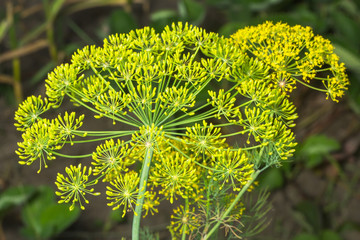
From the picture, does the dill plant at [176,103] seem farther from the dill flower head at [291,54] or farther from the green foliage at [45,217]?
the green foliage at [45,217]

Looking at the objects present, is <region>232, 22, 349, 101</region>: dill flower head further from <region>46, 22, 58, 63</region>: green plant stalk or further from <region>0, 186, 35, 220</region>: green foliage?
<region>46, 22, 58, 63</region>: green plant stalk

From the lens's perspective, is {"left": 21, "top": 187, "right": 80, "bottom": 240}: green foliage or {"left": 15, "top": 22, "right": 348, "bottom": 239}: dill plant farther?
{"left": 21, "top": 187, "right": 80, "bottom": 240}: green foliage

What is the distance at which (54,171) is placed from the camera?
196cm

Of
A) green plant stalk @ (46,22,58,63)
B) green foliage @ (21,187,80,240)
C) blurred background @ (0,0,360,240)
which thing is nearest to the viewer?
green foliage @ (21,187,80,240)

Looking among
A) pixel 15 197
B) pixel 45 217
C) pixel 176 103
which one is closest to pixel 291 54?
pixel 176 103

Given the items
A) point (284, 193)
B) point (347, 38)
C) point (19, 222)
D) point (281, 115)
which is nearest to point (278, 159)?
point (281, 115)

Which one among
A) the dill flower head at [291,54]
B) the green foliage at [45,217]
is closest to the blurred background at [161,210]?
the green foliage at [45,217]

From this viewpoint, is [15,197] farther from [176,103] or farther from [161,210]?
[176,103]

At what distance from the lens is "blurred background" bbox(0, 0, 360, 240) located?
1.68 metres

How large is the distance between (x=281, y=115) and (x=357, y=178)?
5.36 feet

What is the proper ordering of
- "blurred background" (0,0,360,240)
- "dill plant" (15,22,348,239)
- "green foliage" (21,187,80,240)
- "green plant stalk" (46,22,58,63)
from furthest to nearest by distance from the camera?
"green plant stalk" (46,22,58,63) < "blurred background" (0,0,360,240) < "green foliage" (21,187,80,240) < "dill plant" (15,22,348,239)

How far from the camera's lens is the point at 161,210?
1.88 m

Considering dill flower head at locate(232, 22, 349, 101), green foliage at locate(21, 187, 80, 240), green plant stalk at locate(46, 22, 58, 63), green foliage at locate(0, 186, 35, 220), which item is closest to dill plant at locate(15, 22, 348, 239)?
dill flower head at locate(232, 22, 349, 101)

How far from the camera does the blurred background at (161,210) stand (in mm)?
1677
